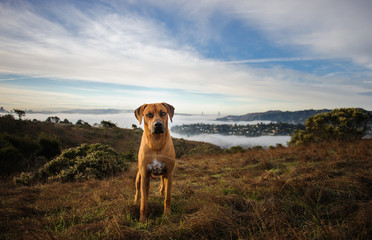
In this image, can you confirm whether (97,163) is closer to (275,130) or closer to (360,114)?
(360,114)

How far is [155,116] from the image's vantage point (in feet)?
10.7

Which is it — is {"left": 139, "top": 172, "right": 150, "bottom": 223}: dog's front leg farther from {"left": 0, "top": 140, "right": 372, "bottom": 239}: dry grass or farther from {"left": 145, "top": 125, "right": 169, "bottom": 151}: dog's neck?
{"left": 145, "top": 125, "right": 169, "bottom": 151}: dog's neck

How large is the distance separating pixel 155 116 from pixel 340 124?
20.0 metres

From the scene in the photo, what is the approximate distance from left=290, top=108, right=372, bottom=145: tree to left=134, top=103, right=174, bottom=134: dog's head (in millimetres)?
17663

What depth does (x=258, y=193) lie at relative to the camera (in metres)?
4.14

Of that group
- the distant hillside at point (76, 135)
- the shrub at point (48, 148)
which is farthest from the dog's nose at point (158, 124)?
the distant hillside at point (76, 135)

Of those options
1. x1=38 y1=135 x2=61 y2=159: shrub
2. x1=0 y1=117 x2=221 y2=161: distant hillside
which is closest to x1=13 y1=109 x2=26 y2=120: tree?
x1=0 y1=117 x2=221 y2=161: distant hillside

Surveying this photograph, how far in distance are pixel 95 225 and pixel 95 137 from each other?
30.3m

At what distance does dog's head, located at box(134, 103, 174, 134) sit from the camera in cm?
313

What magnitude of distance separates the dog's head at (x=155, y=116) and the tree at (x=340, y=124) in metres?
17.7

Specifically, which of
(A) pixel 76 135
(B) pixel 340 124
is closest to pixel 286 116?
(B) pixel 340 124

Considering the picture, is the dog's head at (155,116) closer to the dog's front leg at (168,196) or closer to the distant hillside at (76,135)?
the dog's front leg at (168,196)

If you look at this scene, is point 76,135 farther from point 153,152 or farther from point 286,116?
point 286,116

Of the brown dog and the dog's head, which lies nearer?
the dog's head
